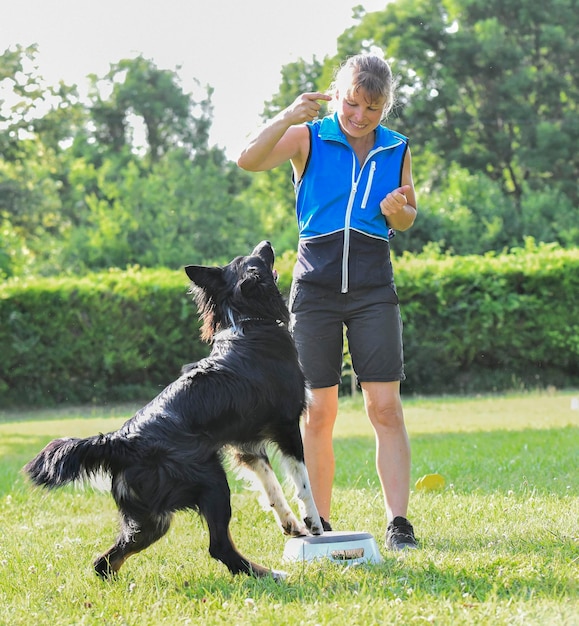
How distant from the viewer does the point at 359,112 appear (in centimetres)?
448

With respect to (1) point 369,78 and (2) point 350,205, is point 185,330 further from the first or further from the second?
(1) point 369,78

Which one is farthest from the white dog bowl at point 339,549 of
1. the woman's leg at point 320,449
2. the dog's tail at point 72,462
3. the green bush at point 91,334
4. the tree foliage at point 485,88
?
the tree foliage at point 485,88

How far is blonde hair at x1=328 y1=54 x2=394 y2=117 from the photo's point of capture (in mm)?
4398

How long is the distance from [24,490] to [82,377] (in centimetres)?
784

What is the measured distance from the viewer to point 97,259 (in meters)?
24.4

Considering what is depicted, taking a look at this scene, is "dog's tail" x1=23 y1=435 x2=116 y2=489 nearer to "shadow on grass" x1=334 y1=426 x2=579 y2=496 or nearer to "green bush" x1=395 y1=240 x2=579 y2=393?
"shadow on grass" x1=334 y1=426 x2=579 y2=496

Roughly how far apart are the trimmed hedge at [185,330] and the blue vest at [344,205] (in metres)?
9.52

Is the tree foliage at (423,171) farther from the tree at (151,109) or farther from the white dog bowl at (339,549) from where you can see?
the white dog bowl at (339,549)

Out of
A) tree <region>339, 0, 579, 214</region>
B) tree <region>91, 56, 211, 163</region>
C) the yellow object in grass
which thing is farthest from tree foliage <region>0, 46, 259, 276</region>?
the yellow object in grass

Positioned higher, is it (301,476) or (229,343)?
(229,343)

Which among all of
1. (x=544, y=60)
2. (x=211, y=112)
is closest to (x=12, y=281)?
(x=544, y=60)

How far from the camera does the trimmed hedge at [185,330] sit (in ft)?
47.4

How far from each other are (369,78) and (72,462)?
7.43 feet

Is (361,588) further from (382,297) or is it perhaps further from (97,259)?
(97,259)
